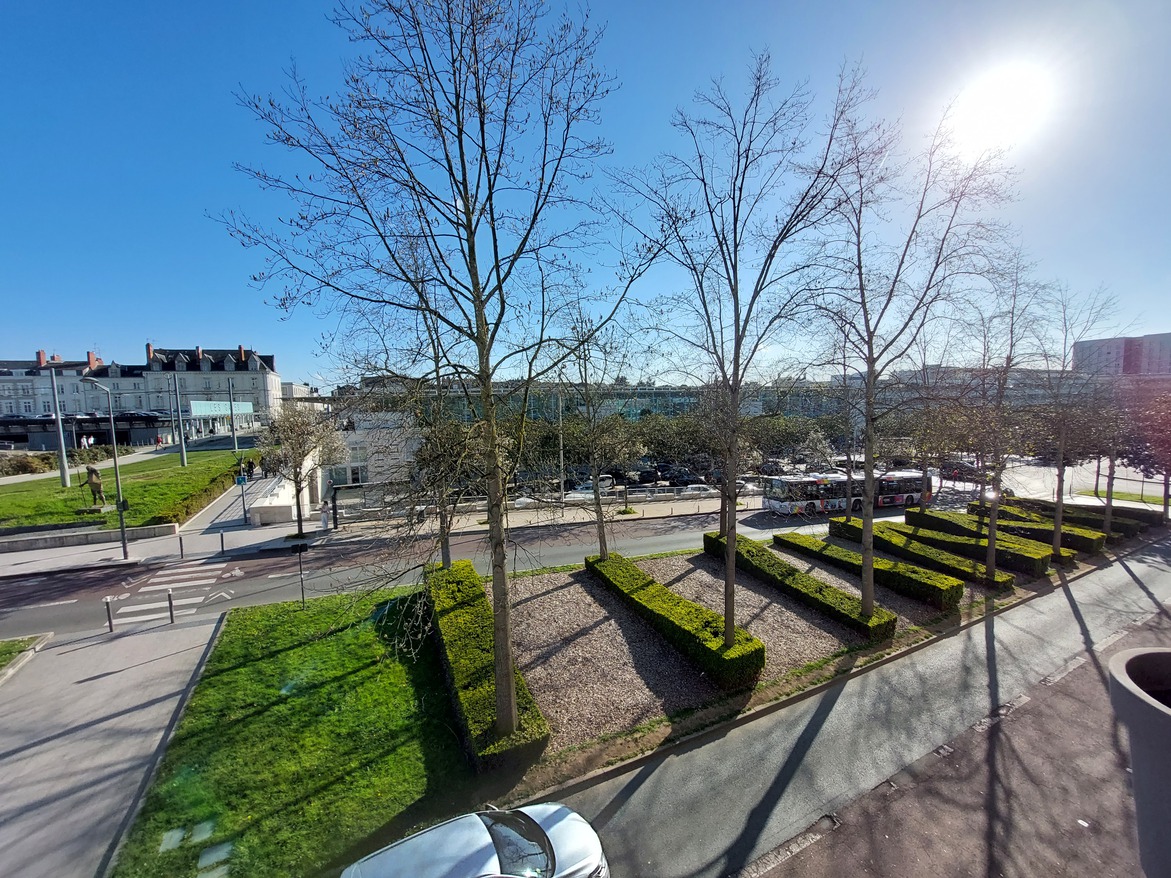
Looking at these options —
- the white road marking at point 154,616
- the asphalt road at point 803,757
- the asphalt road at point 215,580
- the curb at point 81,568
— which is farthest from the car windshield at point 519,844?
the curb at point 81,568

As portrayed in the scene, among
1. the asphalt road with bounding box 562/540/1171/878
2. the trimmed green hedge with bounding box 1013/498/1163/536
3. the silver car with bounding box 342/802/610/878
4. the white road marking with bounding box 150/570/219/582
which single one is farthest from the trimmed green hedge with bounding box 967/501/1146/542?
the white road marking with bounding box 150/570/219/582

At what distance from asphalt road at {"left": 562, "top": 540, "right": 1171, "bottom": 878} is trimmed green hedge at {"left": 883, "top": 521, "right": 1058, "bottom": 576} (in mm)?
3257

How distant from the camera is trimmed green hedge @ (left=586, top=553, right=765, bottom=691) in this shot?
8031 mm

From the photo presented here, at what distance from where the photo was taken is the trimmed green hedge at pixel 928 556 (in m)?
12.7

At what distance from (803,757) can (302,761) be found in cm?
668

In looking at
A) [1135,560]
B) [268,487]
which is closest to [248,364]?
[268,487]

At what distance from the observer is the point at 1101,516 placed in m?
18.8

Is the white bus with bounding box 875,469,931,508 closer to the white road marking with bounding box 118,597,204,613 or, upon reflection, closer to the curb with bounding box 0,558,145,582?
the white road marking with bounding box 118,597,204,613

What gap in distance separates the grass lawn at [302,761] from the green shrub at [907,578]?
1090 cm

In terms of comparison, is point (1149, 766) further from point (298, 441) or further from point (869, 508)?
point (298, 441)

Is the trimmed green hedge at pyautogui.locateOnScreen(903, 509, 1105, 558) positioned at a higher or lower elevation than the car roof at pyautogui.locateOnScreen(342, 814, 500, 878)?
lower

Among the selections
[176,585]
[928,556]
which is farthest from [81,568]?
[928,556]

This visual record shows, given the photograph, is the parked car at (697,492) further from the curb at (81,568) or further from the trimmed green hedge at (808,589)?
the curb at (81,568)

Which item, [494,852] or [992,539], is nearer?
[494,852]
